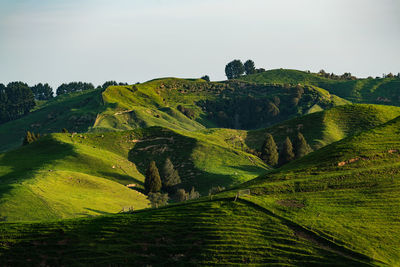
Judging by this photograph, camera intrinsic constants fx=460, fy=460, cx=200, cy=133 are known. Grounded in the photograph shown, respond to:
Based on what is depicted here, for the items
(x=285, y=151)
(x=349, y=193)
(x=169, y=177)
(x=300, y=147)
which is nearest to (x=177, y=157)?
(x=169, y=177)

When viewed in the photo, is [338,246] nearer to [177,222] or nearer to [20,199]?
[177,222]

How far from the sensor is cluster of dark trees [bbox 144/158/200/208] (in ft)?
368

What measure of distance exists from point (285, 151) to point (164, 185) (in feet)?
146

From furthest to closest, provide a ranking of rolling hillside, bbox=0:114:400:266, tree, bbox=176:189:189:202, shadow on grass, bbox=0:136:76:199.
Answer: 1. tree, bbox=176:189:189:202
2. shadow on grass, bbox=0:136:76:199
3. rolling hillside, bbox=0:114:400:266

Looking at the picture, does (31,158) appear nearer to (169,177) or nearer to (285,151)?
(169,177)

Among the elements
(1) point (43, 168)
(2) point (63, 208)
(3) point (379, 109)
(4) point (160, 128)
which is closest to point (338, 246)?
(2) point (63, 208)

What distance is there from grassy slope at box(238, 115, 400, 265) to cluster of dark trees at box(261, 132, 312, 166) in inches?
2428

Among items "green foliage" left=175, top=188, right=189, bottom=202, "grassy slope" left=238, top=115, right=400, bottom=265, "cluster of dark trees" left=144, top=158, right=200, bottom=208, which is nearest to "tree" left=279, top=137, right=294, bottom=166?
"cluster of dark trees" left=144, top=158, right=200, bottom=208

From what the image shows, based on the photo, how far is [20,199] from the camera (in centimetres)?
8569

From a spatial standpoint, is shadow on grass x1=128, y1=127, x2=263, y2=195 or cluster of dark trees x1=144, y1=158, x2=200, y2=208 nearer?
cluster of dark trees x1=144, y1=158, x2=200, y2=208

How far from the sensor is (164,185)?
12862 centimetres

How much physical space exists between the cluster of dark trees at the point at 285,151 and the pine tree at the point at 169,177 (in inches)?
1400

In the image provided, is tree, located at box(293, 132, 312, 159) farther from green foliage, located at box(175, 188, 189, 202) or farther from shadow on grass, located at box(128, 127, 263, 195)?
green foliage, located at box(175, 188, 189, 202)

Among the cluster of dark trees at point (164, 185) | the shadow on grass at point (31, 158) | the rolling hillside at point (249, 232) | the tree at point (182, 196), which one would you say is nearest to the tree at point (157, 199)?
the cluster of dark trees at point (164, 185)
